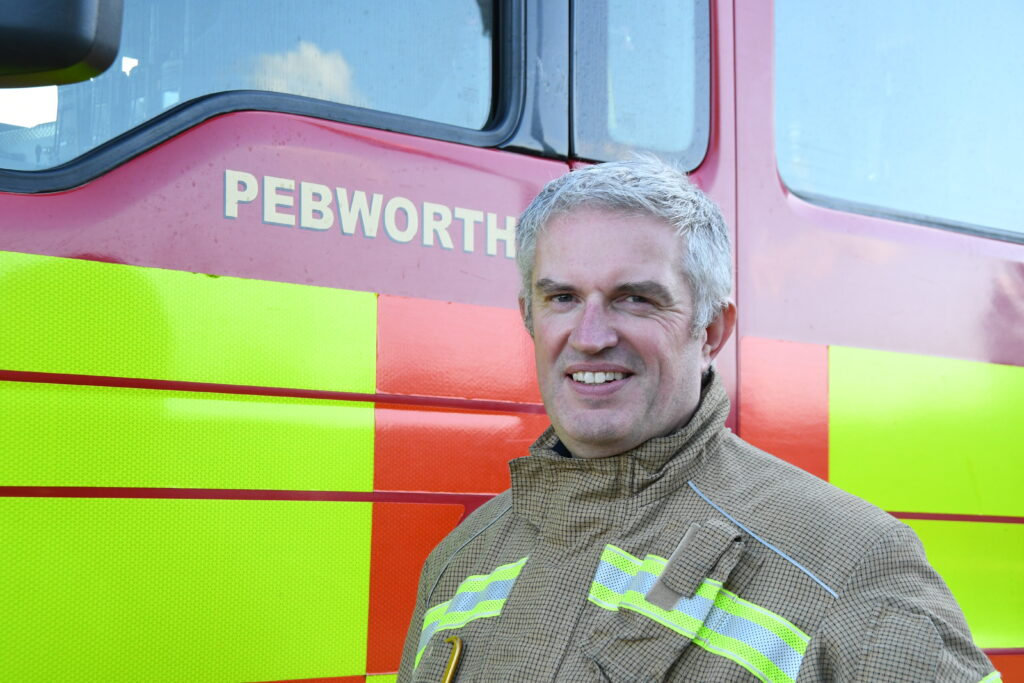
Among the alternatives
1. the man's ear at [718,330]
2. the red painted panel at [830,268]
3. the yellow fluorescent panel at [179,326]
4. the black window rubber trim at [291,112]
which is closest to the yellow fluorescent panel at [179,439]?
the yellow fluorescent panel at [179,326]

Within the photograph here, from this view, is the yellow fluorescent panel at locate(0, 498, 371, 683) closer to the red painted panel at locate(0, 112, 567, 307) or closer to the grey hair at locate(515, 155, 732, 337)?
the red painted panel at locate(0, 112, 567, 307)

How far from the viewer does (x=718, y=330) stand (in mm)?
1467

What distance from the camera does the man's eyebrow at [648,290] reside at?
1.36 m

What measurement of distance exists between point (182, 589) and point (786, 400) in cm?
118

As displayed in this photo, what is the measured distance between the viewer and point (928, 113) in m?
2.60

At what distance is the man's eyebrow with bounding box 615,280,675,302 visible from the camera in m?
1.36

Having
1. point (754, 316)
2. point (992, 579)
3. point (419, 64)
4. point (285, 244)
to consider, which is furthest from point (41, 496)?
point (992, 579)

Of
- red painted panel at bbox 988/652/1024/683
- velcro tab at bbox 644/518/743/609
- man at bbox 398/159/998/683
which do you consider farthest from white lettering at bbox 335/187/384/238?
red painted panel at bbox 988/652/1024/683

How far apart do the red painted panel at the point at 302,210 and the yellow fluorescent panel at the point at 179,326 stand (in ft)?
0.08

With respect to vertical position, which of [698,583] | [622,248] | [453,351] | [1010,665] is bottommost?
[1010,665]

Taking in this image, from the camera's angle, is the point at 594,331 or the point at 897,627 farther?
the point at 594,331

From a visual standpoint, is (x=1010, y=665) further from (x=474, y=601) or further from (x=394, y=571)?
(x=474, y=601)

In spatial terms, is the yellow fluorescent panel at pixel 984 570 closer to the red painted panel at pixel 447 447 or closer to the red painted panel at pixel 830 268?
the red painted panel at pixel 830 268

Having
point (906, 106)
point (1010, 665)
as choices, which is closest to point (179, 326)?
point (906, 106)
